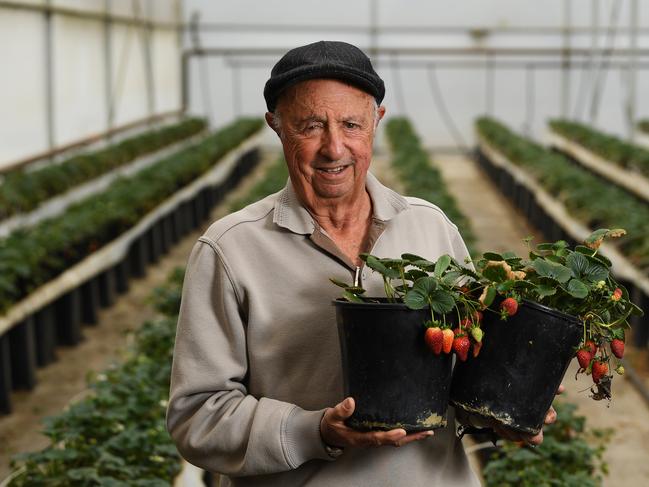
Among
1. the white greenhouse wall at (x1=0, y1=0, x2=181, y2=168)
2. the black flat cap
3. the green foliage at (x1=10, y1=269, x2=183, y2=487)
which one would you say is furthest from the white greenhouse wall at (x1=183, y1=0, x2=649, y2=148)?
the black flat cap

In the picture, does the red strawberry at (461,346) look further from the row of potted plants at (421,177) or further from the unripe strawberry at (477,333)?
the row of potted plants at (421,177)

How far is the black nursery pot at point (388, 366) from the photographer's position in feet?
5.08

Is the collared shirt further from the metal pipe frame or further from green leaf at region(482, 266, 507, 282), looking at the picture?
the metal pipe frame

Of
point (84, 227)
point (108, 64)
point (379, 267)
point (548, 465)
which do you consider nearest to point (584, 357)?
point (379, 267)

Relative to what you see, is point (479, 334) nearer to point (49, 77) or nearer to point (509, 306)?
point (509, 306)

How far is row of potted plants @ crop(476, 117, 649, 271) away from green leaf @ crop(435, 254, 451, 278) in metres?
4.96

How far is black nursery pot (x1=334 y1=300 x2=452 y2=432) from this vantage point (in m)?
1.55

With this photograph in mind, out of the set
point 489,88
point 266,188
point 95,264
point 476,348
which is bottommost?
point 95,264

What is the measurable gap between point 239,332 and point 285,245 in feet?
0.55

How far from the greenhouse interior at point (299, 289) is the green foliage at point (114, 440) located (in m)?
0.01

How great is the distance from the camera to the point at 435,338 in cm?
154

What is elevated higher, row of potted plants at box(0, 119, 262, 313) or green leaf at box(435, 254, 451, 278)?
green leaf at box(435, 254, 451, 278)

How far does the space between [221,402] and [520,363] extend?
1.61 ft

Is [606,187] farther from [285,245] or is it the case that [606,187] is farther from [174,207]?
[285,245]
